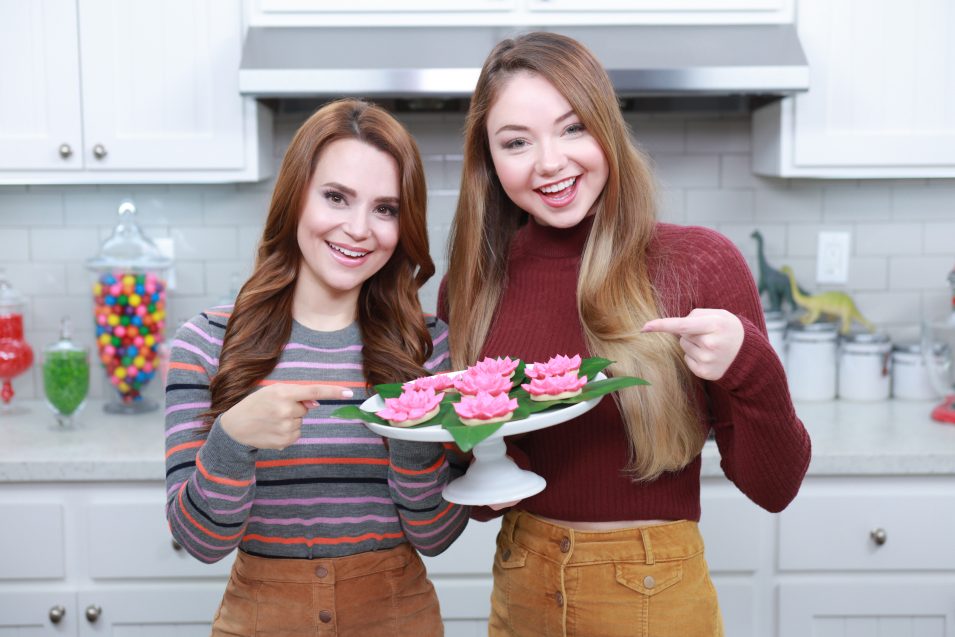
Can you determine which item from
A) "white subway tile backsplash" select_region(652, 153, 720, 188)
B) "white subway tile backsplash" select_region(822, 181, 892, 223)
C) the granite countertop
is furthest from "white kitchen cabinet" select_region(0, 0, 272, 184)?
"white subway tile backsplash" select_region(822, 181, 892, 223)

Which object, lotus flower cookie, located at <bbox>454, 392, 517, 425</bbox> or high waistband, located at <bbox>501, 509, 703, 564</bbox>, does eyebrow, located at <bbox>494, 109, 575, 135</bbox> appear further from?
high waistband, located at <bbox>501, 509, 703, 564</bbox>

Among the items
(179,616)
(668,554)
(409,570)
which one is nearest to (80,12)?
(179,616)

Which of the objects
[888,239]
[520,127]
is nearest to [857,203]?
[888,239]

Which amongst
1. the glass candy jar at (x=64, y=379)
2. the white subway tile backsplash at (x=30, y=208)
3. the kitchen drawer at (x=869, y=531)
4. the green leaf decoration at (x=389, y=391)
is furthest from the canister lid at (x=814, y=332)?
the white subway tile backsplash at (x=30, y=208)

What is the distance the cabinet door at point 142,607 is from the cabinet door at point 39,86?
1004 mm

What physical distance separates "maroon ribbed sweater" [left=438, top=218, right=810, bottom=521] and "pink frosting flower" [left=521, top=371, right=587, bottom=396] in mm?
201

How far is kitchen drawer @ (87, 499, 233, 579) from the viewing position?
86.3 inches

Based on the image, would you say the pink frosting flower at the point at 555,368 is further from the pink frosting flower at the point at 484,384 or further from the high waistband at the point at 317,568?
the high waistband at the point at 317,568

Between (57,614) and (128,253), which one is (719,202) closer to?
(128,253)

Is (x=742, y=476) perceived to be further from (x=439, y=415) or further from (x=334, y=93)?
(x=334, y=93)

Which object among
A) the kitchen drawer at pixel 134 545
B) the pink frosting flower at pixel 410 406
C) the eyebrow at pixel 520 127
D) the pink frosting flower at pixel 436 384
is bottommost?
the kitchen drawer at pixel 134 545

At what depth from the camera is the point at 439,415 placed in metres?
1.19

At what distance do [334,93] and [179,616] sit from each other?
1198mm

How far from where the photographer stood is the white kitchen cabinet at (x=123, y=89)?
237 centimetres
